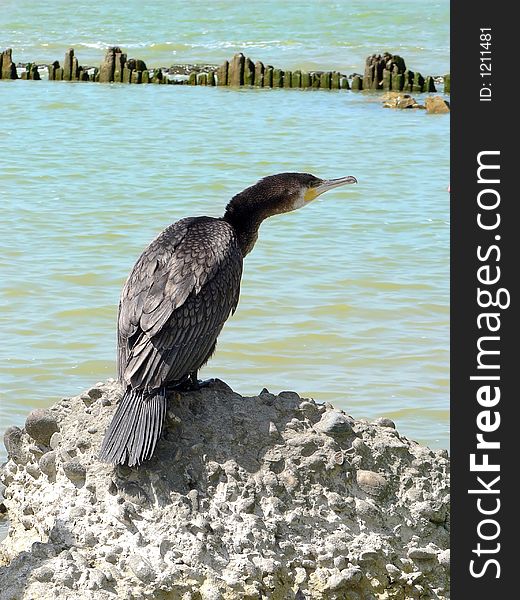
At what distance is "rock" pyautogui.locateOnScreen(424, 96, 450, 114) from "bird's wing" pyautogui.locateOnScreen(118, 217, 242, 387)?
1304cm

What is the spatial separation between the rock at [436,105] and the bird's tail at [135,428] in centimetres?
1370

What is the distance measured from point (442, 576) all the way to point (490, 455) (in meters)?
0.43

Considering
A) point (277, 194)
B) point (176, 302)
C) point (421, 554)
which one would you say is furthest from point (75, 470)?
point (277, 194)

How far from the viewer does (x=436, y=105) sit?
1712 centimetres

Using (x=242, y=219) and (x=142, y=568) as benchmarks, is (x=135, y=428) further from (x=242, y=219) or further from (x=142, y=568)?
(x=242, y=219)

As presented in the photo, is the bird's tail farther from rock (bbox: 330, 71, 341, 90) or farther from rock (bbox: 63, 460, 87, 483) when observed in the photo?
rock (bbox: 330, 71, 341, 90)

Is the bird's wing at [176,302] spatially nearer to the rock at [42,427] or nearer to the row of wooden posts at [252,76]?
the rock at [42,427]

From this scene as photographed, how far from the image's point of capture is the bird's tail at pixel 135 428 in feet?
12.5

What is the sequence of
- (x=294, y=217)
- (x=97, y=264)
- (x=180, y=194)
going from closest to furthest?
1. (x=97, y=264)
2. (x=294, y=217)
3. (x=180, y=194)

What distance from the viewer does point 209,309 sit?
4.25 m

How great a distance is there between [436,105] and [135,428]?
45.8ft

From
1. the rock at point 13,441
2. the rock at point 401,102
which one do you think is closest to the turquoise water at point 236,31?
the rock at point 401,102

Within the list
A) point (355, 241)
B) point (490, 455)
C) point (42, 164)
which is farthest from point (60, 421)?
point (42, 164)

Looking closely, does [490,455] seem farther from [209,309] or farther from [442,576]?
[209,309]
